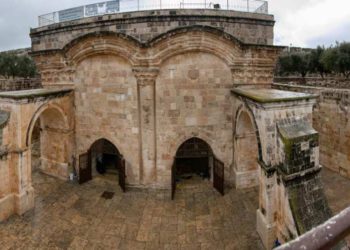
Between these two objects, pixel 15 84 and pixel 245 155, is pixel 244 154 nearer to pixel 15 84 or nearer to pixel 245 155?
pixel 245 155

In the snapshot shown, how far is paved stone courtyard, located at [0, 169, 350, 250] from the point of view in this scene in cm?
722

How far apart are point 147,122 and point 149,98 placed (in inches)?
34.2

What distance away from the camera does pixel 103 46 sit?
9.73 m

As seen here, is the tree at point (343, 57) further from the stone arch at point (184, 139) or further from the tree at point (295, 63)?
the stone arch at point (184, 139)

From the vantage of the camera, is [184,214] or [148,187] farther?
[148,187]

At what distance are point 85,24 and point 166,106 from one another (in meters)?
4.53

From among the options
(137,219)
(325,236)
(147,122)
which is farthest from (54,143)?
(325,236)

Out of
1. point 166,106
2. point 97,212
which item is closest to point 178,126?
point 166,106

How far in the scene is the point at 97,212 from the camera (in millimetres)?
8664

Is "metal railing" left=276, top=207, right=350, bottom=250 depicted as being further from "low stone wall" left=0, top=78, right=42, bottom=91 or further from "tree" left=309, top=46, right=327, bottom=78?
"tree" left=309, top=46, right=327, bottom=78

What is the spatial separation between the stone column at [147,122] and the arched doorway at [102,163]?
89 centimetres

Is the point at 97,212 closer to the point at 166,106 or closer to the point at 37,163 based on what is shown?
the point at 166,106

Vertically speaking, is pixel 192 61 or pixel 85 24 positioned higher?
pixel 85 24

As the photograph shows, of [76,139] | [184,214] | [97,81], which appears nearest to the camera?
[184,214]
